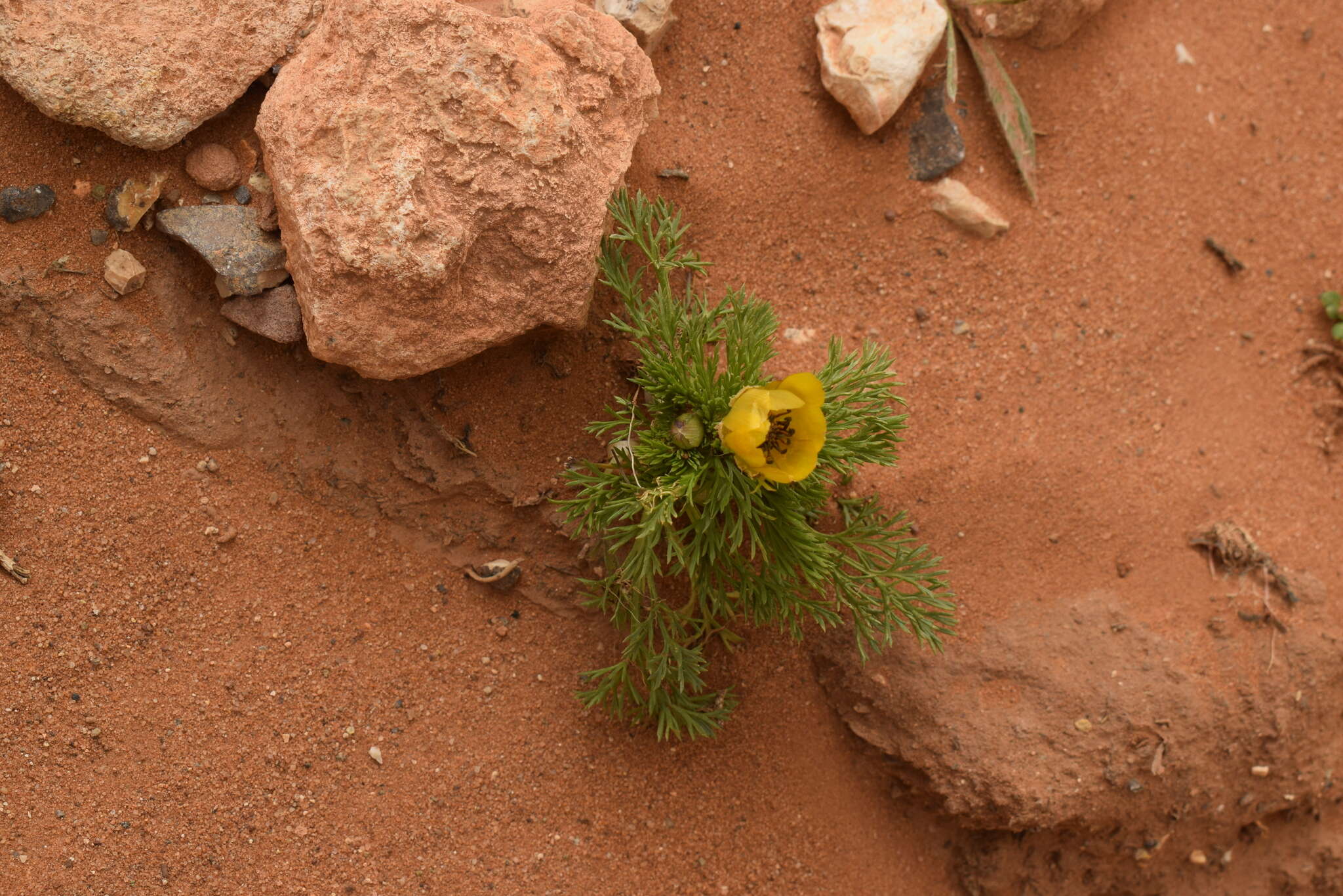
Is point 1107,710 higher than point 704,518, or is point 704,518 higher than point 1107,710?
point 704,518

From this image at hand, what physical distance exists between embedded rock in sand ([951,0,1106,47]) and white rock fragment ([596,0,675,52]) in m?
1.01

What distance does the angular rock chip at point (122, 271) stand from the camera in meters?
2.62

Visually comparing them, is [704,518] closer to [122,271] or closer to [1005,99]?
[122,271]

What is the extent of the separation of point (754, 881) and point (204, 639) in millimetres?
1695

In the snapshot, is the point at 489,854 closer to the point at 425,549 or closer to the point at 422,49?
the point at 425,549

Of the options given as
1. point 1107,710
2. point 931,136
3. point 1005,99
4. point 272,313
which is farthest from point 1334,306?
point 272,313

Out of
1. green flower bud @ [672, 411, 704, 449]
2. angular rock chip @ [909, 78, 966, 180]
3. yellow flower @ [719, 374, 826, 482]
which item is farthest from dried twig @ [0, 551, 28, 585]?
angular rock chip @ [909, 78, 966, 180]

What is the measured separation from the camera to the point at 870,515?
9.58 ft

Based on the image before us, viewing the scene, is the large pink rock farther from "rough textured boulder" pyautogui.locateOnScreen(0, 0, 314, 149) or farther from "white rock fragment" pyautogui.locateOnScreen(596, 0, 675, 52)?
"white rock fragment" pyautogui.locateOnScreen(596, 0, 675, 52)

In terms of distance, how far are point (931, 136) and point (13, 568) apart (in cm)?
287

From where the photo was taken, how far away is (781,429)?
7.64ft

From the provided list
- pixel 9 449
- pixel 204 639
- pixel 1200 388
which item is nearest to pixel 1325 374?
pixel 1200 388

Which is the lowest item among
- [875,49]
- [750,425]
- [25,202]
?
[25,202]

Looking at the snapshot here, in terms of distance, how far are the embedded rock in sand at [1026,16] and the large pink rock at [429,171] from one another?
140cm
